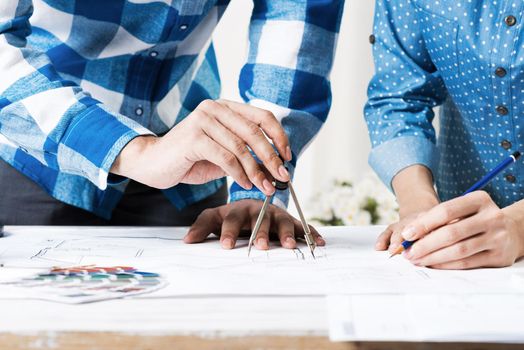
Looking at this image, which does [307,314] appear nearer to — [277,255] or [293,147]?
[277,255]

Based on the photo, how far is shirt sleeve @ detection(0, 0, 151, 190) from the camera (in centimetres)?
96

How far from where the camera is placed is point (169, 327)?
585 mm

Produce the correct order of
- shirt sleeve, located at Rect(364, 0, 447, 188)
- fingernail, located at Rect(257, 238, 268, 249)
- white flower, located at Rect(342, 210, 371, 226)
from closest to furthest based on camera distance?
fingernail, located at Rect(257, 238, 268, 249) → shirt sleeve, located at Rect(364, 0, 447, 188) → white flower, located at Rect(342, 210, 371, 226)

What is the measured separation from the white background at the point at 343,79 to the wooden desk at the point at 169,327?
220cm

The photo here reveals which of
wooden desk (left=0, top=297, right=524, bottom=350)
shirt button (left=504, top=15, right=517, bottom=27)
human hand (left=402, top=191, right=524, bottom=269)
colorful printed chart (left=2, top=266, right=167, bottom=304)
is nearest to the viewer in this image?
wooden desk (left=0, top=297, right=524, bottom=350)

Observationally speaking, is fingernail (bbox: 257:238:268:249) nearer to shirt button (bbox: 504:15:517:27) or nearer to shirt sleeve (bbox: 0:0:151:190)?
shirt sleeve (bbox: 0:0:151:190)

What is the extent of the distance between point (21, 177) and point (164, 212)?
0.25m

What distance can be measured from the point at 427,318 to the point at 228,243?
15.3 inches

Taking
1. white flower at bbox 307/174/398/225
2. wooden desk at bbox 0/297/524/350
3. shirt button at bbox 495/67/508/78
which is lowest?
wooden desk at bbox 0/297/524/350

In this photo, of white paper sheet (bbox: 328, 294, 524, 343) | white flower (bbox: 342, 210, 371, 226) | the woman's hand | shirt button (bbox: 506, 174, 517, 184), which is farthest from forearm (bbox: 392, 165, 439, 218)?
white flower (bbox: 342, 210, 371, 226)

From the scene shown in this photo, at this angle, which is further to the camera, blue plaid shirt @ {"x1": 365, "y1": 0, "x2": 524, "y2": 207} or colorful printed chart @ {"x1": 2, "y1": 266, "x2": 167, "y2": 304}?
blue plaid shirt @ {"x1": 365, "y1": 0, "x2": 524, "y2": 207}

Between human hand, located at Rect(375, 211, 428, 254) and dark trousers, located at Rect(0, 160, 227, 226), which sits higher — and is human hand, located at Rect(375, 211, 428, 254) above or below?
below

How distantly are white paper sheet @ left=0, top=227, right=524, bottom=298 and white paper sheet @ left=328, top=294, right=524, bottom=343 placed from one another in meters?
0.04

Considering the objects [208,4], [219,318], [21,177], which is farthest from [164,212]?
[219,318]
